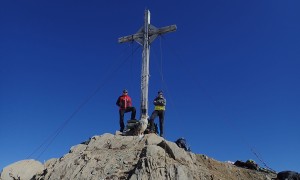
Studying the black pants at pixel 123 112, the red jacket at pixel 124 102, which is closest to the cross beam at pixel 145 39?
the black pants at pixel 123 112

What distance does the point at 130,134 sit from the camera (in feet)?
64.0

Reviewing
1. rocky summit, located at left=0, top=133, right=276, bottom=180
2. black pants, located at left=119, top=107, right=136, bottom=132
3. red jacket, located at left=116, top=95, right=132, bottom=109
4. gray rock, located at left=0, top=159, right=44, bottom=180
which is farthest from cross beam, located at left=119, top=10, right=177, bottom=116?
gray rock, located at left=0, top=159, right=44, bottom=180

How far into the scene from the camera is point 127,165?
14.7 meters

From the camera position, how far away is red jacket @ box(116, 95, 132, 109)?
20578 millimetres

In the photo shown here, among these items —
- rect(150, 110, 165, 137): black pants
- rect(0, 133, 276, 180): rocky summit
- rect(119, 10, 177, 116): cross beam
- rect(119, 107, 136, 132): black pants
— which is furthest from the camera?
rect(119, 10, 177, 116): cross beam

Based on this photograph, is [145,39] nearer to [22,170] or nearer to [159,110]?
[159,110]

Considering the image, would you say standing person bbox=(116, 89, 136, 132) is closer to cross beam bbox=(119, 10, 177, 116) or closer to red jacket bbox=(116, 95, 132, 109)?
red jacket bbox=(116, 95, 132, 109)

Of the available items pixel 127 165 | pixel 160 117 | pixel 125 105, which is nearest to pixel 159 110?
pixel 160 117

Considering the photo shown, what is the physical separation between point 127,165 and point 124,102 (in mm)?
6314

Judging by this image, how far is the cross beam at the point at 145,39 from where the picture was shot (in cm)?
2075

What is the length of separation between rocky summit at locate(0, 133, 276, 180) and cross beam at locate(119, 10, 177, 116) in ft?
11.4

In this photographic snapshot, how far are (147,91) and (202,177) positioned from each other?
7.79 m

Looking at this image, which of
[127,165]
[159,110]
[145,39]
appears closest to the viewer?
[127,165]

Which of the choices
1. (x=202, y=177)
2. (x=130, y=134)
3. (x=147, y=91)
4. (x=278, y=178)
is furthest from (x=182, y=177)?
(x=147, y=91)
